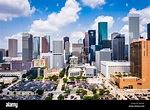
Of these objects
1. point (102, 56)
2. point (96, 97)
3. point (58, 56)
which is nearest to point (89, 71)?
point (102, 56)

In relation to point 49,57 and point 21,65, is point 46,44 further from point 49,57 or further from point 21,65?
point 21,65

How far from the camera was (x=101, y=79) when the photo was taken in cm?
155

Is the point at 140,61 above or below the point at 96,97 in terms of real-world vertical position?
above

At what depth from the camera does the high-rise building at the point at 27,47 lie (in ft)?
4.54

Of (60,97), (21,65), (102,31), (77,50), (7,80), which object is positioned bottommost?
(60,97)

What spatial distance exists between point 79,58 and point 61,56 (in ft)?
0.65

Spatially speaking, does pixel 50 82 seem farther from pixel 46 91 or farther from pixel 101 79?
pixel 101 79

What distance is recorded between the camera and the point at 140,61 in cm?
150

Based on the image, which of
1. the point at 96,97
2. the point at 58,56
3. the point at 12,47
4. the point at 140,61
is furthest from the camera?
the point at 58,56

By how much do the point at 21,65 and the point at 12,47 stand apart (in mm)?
311

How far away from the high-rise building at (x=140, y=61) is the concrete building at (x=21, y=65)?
3.19ft

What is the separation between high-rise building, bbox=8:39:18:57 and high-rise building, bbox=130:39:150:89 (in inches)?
40.8

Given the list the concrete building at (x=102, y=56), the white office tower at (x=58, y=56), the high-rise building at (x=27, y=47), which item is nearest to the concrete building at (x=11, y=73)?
the high-rise building at (x=27, y=47)
